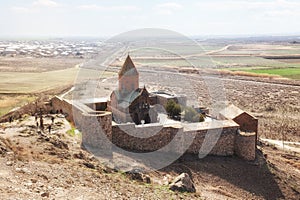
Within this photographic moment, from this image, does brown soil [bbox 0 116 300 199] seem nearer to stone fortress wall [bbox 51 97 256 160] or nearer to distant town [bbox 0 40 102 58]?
stone fortress wall [bbox 51 97 256 160]

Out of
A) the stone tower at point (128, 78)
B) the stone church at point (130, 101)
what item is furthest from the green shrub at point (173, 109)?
the stone tower at point (128, 78)

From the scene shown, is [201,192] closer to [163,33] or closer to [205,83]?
[163,33]

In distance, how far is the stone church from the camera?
16594 millimetres

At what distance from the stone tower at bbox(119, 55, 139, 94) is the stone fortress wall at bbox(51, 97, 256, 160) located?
8.15 ft

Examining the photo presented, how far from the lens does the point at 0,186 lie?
27.1ft

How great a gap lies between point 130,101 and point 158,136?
9.11 feet

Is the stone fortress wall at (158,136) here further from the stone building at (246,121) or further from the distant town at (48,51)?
the distant town at (48,51)

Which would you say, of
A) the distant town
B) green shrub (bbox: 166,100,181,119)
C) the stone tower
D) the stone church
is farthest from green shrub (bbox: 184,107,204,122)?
the distant town

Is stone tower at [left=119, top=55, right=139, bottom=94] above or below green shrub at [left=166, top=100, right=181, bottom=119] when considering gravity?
above

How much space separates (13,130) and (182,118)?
8252mm

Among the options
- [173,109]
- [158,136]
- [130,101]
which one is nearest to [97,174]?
[158,136]

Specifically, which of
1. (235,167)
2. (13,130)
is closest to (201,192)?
(235,167)

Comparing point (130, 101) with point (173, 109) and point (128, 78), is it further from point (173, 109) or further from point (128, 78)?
point (173, 109)

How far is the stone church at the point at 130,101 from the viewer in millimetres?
16594
